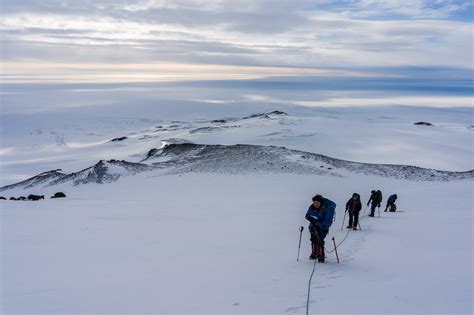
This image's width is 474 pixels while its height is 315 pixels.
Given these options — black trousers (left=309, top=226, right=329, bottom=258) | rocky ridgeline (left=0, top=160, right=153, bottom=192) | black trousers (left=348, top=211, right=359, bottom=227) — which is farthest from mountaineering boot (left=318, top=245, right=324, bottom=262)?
rocky ridgeline (left=0, top=160, right=153, bottom=192)

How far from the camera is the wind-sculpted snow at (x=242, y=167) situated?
38.8 metres

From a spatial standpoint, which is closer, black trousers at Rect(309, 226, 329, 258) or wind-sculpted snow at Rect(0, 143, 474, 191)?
black trousers at Rect(309, 226, 329, 258)

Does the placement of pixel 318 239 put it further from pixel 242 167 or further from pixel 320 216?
pixel 242 167

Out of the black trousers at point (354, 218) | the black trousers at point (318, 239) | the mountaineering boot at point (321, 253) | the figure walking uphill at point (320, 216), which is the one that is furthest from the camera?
the black trousers at point (354, 218)

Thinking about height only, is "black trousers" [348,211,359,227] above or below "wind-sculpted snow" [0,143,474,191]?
below

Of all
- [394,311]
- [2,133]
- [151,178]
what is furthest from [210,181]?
[2,133]

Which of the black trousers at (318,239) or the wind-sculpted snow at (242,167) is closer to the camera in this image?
the black trousers at (318,239)

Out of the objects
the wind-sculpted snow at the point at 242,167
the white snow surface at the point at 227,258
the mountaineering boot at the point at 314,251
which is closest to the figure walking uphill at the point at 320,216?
the mountaineering boot at the point at 314,251

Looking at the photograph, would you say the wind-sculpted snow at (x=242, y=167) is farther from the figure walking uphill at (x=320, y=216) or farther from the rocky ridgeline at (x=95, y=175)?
the figure walking uphill at (x=320, y=216)

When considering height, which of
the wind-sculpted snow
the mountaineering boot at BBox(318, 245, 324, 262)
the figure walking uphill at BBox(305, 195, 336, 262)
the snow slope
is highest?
the wind-sculpted snow

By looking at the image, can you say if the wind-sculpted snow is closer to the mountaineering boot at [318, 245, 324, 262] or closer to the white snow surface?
the white snow surface

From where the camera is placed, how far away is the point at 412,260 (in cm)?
1048

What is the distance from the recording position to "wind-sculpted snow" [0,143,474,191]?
1529 inches

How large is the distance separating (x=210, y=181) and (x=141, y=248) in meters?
23.7
